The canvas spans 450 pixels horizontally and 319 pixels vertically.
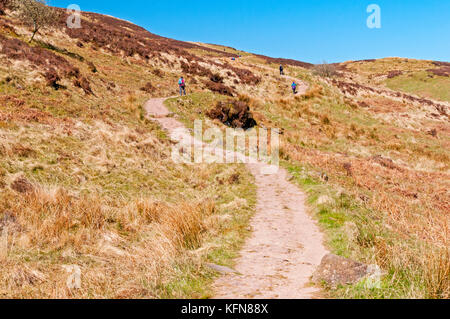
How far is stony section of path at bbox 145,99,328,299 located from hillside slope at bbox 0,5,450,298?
14.8 inches

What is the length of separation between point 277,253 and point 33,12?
1349 inches


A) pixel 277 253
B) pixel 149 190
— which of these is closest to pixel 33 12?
pixel 149 190

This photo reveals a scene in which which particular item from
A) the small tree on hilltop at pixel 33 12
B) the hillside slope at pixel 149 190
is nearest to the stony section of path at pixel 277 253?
the hillside slope at pixel 149 190

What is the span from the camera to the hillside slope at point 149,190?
15.2ft

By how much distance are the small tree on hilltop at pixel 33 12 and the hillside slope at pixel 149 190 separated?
125 centimetres

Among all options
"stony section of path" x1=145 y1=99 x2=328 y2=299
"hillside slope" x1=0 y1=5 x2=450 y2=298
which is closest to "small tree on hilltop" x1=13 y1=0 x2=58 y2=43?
"hillside slope" x1=0 y1=5 x2=450 y2=298

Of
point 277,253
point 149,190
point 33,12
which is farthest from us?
point 33,12

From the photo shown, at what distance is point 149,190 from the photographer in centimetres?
1116

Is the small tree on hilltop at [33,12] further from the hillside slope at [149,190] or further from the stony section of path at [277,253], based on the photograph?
the stony section of path at [277,253]

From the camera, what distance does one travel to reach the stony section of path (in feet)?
14.6

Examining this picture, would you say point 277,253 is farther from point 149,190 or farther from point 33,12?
point 33,12

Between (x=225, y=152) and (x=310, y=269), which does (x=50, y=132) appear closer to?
(x=225, y=152)

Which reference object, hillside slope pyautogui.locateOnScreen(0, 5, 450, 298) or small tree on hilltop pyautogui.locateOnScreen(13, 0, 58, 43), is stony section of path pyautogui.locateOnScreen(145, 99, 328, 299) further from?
small tree on hilltop pyautogui.locateOnScreen(13, 0, 58, 43)

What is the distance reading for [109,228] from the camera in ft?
25.4
